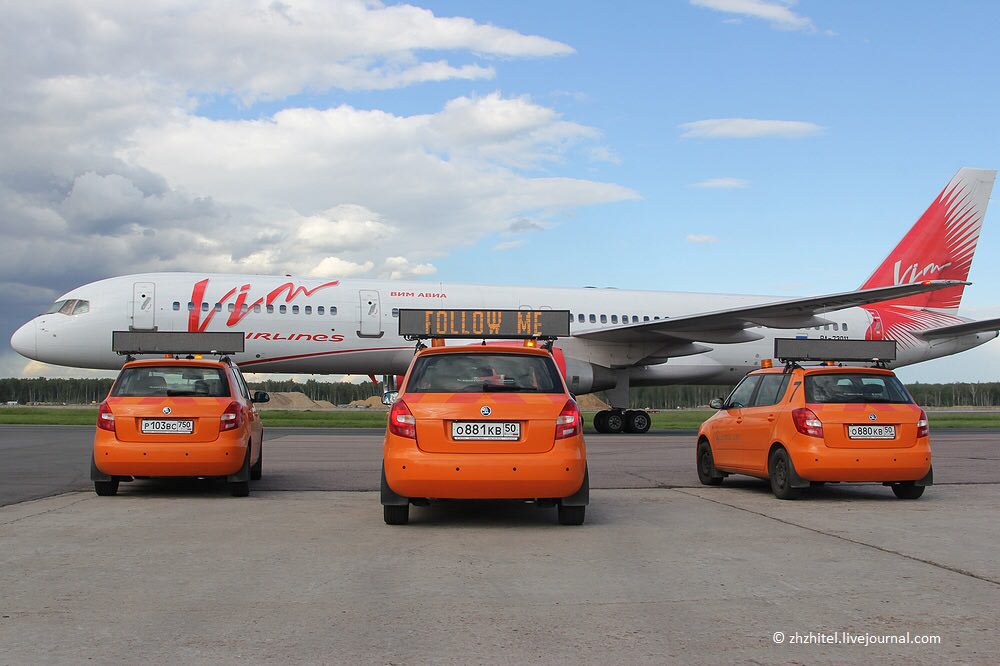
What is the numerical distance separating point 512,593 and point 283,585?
4.62ft

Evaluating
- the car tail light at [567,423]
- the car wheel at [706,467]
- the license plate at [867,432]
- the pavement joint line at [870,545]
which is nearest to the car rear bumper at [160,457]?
the car tail light at [567,423]

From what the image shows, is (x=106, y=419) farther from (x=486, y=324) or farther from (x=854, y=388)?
(x=854, y=388)

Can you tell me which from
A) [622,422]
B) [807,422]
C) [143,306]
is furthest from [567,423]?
[143,306]

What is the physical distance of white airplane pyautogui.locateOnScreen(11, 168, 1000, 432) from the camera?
24.3m

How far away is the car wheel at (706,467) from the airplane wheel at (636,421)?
13.2 meters

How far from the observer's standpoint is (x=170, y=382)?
1080 cm

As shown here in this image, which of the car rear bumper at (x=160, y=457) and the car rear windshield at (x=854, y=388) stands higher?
the car rear windshield at (x=854, y=388)

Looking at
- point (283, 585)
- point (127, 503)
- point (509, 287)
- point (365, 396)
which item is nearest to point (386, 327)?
point (509, 287)

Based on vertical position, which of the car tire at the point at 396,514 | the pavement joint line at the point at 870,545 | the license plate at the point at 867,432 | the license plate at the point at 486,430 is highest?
the license plate at the point at 486,430

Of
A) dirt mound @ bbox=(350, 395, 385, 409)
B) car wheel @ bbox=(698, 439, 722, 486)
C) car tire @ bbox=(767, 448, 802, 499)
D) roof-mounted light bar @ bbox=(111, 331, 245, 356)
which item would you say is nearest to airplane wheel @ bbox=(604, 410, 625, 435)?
car wheel @ bbox=(698, 439, 722, 486)

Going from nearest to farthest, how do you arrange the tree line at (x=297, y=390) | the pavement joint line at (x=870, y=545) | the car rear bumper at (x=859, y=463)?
the pavement joint line at (x=870, y=545), the car rear bumper at (x=859, y=463), the tree line at (x=297, y=390)

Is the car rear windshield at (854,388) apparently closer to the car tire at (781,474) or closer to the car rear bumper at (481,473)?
the car tire at (781,474)

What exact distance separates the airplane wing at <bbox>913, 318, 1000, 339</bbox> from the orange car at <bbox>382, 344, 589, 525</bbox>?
2400 centimetres

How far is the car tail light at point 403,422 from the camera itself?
8047 mm
